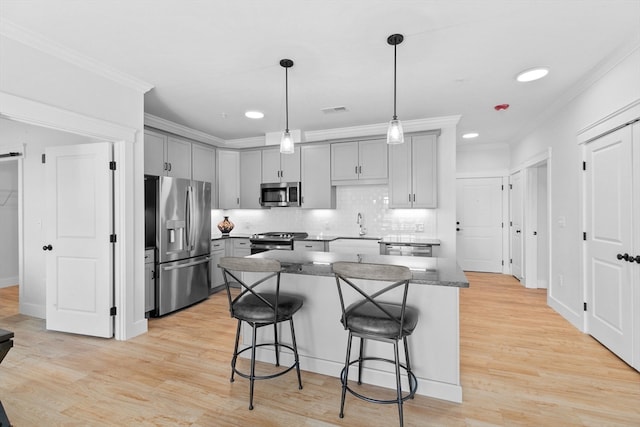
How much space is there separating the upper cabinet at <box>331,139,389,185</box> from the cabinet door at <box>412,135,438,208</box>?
1.41 feet

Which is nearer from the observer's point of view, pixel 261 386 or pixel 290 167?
pixel 261 386

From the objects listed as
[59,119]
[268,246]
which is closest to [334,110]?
[268,246]

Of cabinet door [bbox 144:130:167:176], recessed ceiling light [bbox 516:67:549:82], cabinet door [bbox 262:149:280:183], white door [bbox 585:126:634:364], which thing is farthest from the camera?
cabinet door [bbox 262:149:280:183]

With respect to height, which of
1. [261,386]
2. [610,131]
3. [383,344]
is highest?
[610,131]

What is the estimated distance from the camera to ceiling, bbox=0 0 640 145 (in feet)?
7.02

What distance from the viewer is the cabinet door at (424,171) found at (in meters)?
4.64

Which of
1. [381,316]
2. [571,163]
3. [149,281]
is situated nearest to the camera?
[381,316]

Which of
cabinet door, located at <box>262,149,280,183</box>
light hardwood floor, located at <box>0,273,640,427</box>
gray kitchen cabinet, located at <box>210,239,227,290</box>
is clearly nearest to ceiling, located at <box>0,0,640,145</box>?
cabinet door, located at <box>262,149,280,183</box>

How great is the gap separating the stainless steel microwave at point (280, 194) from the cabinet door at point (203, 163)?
90 centimetres

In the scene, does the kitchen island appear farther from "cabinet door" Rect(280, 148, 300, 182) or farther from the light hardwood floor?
"cabinet door" Rect(280, 148, 300, 182)

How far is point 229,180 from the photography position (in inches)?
227

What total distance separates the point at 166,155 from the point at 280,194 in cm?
182

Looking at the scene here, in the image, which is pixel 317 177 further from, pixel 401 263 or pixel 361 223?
pixel 401 263

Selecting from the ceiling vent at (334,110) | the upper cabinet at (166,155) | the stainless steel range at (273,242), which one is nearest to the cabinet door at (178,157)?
the upper cabinet at (166,155)
